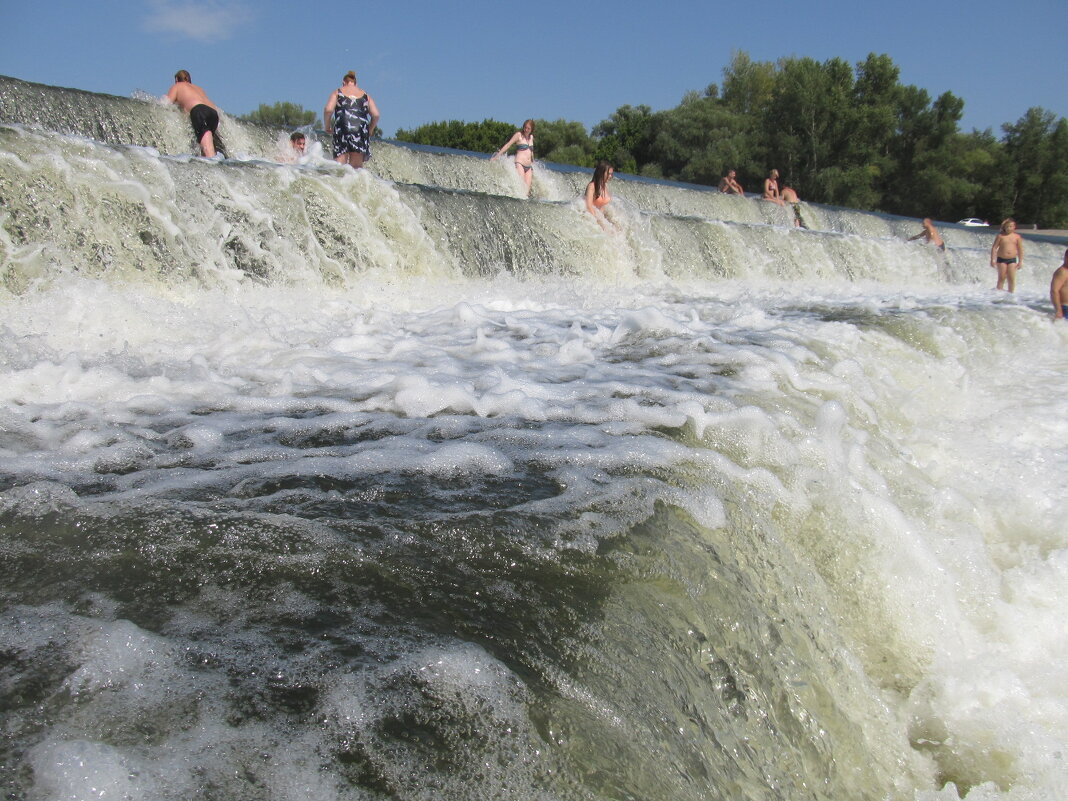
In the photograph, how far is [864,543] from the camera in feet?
7.27

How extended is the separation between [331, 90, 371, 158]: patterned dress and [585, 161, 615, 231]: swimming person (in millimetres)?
2587

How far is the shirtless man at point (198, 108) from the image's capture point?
8781 millimetres

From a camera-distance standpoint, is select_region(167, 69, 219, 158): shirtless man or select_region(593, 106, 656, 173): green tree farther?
select_region(593, 106, 656, 173): green tree

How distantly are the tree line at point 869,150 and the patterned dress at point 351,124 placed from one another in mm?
36368

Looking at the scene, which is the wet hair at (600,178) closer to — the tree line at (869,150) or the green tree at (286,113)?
the tree line at (869,150)

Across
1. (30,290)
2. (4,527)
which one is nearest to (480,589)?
(4,527)

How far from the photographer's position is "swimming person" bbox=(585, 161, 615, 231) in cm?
880

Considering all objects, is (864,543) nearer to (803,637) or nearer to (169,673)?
(803,637)

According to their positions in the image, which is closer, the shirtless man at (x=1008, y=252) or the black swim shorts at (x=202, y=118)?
the black swim shorts at (x=202, y=118)

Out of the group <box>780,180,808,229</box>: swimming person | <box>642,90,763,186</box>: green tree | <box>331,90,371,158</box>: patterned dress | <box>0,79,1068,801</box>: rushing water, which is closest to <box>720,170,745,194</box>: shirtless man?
<box>780,180,808,229</box>: swimming person

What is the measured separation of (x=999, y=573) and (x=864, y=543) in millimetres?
663

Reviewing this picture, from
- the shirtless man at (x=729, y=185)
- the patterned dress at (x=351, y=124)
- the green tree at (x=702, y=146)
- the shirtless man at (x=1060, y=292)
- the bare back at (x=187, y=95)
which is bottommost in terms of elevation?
the shirtless man at (x=1060, y=292)

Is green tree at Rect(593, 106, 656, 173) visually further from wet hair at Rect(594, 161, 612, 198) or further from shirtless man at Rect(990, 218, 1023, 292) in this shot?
wet hair at Rect(594, 161, 612, 198)

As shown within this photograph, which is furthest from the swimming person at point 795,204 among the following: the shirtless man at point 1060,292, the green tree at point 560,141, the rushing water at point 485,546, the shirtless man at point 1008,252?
the green tree at point 560,141
